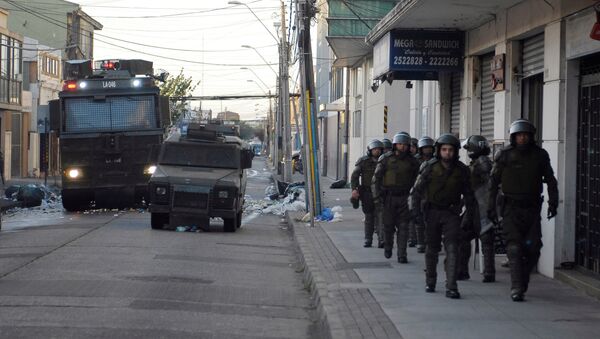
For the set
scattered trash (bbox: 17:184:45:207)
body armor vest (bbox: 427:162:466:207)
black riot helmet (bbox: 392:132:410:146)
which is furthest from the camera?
scattered trash (bbox: 17:184:45:207)

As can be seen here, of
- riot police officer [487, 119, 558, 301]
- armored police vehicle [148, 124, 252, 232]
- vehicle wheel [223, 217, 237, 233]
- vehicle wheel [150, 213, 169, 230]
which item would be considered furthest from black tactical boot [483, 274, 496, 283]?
vehicle wheel [150, 213, 169, 230]

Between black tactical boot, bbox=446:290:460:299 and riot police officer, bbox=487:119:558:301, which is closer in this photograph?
riot police officer, bbox=487:119:558:301

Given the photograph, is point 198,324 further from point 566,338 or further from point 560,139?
point 560,139

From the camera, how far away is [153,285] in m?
12.1

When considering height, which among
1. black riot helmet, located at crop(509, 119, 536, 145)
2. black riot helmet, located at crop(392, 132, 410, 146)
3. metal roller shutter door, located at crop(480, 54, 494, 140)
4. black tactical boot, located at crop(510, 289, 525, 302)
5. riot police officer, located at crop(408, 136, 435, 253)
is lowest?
black tactical boot, located at crop(510, 289, 525, 302)

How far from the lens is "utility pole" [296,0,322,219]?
2280cm

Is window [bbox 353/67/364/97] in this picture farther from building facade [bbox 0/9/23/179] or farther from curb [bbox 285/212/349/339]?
curb [bbox 285/212/349/339]

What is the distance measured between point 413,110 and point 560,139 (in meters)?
12.3

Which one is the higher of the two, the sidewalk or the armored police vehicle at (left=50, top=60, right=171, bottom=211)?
the armored police vehicle at (left=50, top=60, right=171, bottom=211)

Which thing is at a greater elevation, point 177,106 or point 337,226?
point 177,106

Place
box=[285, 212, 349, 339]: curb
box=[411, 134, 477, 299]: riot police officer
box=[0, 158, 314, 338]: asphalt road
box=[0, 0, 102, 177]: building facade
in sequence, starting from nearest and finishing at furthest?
box=[285, 212, 349, 339]: curb → box=[0, 158, 314, 338]: asphalt road → box=[411, 134, 477, 299]: riot police officer → box=[0, 0, 102, 177]: building facade

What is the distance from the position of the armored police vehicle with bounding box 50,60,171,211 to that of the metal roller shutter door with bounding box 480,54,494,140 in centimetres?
1065

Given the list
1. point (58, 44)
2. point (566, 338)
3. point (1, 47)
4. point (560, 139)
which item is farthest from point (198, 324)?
→ point (58, 44)

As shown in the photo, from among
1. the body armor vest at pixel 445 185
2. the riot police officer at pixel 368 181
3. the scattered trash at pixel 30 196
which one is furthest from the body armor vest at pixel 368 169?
the scattered trash at pixel 30 196
